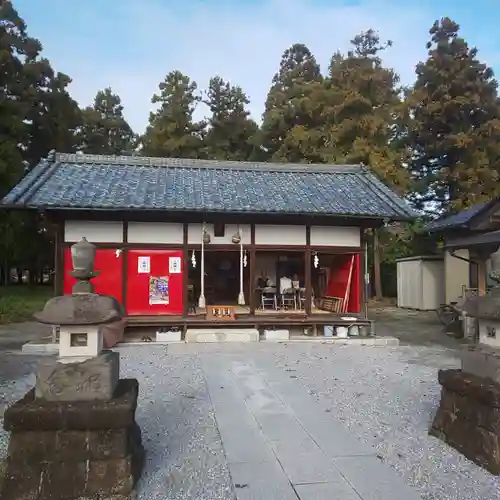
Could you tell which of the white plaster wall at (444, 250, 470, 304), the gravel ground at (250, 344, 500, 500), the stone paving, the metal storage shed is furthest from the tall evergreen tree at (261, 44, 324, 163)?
the stone paving

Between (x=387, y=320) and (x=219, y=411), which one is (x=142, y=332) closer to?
(x=219, y=411)

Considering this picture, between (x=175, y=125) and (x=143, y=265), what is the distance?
19.9 m

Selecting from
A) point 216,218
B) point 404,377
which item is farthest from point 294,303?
point 404,377

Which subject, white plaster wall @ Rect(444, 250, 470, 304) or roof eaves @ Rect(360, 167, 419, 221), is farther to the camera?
white plaster wall @ Rect(444, 250, 470, 304)

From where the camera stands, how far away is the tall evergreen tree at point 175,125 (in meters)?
28.5

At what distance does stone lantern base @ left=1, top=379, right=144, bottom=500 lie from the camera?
3305 mm

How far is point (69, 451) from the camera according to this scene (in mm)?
3359

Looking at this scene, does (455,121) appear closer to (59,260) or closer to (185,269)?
(185,269)

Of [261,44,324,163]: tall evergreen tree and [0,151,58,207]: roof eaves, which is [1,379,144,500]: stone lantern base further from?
[261,44,324,163]: tall evergreen tree

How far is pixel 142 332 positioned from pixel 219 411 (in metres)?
5.93

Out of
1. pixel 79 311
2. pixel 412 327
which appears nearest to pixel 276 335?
pixel 412 327

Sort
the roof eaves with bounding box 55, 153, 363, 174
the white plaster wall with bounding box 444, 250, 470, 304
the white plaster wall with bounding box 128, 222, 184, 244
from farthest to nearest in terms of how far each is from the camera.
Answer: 1. the white plaster wall with bounding box 444, 250, 470, 304
2. the roof eaves with bounding box 55, 153, 363, 174
3. the white plaster wall with bounding box 128, 222, 184, 244

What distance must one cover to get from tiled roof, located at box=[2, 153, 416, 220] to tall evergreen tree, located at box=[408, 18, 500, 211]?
10.1m

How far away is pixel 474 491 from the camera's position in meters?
3.48
